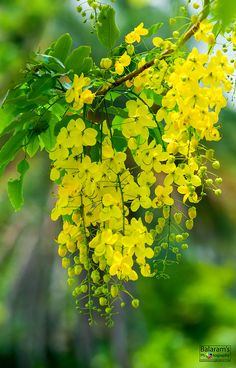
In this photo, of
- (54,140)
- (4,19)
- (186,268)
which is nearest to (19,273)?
(186,268)

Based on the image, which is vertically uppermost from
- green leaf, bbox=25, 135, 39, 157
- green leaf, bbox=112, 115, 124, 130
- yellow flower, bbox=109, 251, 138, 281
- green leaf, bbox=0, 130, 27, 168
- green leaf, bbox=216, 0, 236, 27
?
green leaf, bbox=112, 115, 124, 130

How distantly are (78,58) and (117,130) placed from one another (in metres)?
0.13

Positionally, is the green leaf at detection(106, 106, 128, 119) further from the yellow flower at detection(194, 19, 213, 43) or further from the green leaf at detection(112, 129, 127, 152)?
the yellow flower at detection(194, 19, 213, 43)

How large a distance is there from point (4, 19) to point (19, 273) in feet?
17.5

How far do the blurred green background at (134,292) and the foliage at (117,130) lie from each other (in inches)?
199

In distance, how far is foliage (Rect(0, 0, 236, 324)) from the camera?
0.91 m

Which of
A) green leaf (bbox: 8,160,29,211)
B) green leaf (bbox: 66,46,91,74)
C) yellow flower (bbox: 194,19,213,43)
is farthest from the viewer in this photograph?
green leaf (bbox: 8,160,29,211)

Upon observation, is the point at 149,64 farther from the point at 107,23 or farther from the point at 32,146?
the point at 32,146

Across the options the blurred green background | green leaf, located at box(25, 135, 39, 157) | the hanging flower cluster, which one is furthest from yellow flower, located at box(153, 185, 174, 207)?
the blurred green background

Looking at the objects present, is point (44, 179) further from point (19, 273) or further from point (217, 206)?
point (217, 206)

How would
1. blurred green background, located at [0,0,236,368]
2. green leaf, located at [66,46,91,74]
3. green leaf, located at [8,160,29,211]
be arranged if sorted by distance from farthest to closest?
blurred green background, located at [0,0,236,368], green leaf, located at [8,160,29,211], green leaf, located at [66,46,91,74]

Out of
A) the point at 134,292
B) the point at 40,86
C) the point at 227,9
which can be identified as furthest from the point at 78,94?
the point at 134,292

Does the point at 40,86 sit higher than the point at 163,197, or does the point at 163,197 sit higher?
the point at 40,86

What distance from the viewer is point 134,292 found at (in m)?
6.51
